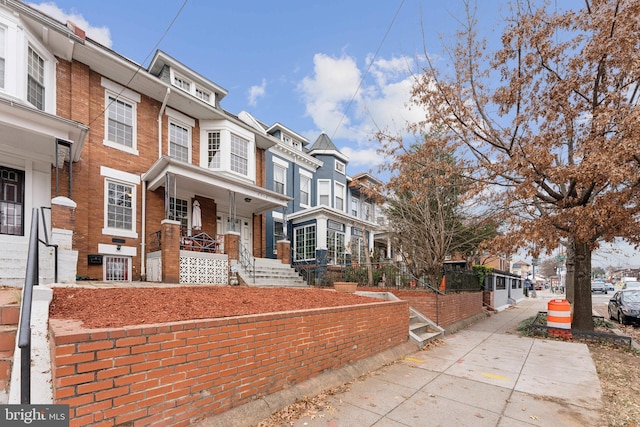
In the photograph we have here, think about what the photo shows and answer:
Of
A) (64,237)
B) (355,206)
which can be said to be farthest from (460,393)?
(355,206)

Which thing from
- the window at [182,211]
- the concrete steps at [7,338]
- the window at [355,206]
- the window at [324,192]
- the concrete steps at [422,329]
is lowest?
the concrete steps at [422,329]

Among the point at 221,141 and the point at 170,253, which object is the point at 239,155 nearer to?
the point at 221,141

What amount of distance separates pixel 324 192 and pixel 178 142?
34.4ft

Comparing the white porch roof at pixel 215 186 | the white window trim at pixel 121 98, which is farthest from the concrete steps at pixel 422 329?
the white window trim at pixel 121 98

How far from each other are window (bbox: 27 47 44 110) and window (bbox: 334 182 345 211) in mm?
15852

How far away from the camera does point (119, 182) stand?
11.4 metres

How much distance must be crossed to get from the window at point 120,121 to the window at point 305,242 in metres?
9.69

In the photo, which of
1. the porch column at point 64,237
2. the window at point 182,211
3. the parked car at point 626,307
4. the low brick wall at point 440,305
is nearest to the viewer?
the porch column at point 64,237

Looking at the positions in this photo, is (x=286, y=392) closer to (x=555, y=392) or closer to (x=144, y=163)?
(x=555, y=392)

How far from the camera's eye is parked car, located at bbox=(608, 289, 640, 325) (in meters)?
12.4

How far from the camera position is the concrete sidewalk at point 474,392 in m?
3.87

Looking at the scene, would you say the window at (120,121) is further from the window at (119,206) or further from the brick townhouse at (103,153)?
the window at (119,206)
